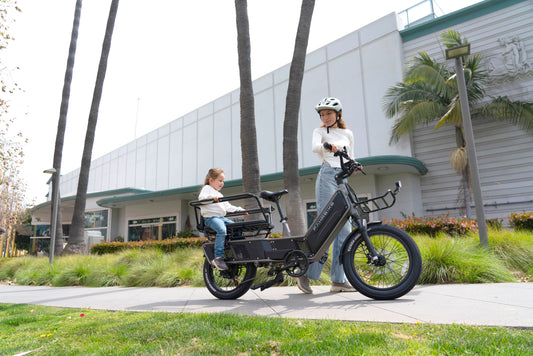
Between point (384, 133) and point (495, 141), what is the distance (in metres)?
4.05

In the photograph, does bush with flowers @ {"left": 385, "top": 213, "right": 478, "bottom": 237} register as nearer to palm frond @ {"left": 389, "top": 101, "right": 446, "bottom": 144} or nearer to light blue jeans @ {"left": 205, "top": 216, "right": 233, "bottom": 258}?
palm frond @ {"left": 389, "top": 101, "right": 446, "bottom": 144}

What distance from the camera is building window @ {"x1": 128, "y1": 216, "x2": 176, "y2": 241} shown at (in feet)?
69.3

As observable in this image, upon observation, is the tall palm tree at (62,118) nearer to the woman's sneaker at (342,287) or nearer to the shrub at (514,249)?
the woman's sneaker at (342,287)

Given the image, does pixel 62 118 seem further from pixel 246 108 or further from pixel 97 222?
pixel 97 222

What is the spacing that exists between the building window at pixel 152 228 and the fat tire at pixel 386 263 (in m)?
18.2

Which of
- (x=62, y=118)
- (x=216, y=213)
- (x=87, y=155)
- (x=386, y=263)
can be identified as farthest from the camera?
(x=62, y=118)

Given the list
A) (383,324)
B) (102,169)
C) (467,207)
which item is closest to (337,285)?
(383,324)

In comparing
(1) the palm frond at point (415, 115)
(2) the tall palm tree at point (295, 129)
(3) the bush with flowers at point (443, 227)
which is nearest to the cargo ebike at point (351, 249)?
(2) the tall palm tree at point (295, 129)

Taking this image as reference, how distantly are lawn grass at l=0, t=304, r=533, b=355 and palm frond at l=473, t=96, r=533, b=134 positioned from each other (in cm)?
1276

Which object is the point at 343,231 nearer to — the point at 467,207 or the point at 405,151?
the point at 467,207

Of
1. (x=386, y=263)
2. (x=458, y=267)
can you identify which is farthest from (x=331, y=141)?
(x=458, y=267)

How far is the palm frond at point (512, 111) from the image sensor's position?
39.3 feet

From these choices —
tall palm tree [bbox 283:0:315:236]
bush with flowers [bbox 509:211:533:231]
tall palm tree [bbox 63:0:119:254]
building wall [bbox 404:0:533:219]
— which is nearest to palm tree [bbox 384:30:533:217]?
building wall [bbox 404:0:533:219]

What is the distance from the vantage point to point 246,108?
7.36 metres
